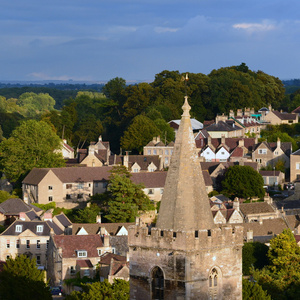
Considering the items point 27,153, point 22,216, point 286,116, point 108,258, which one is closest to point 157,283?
point 108,258

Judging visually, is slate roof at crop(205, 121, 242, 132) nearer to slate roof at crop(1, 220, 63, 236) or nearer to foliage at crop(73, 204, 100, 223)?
foliage at crop(73, 204, 100, 223)

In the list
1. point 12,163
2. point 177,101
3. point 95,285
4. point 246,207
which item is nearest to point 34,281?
point 95,285

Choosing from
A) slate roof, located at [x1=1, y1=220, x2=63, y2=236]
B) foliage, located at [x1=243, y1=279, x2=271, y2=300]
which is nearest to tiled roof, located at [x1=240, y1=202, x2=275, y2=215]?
slate roof, located at [x1=1, y1=220, x2=63, y2=236]

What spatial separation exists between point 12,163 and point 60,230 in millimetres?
19392

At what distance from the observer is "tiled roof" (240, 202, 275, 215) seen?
73.1m

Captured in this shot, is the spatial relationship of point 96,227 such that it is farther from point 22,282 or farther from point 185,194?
point 185,194

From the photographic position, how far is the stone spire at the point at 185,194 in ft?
84.2

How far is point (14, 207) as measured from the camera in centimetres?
7362

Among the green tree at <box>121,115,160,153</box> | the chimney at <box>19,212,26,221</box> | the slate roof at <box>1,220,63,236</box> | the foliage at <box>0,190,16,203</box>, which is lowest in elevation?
the slate roof at <box>1,220,63,236</box>

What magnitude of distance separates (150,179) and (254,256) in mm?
20718

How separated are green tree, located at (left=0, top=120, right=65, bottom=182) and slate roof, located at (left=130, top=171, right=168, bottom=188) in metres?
9.18

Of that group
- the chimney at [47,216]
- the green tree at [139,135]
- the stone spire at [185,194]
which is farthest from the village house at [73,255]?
the green tree at [139,135]

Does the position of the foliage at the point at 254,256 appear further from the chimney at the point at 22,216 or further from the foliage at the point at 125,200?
the chimney at the point at 22,216

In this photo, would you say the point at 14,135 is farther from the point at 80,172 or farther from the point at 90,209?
the point at 90,209
